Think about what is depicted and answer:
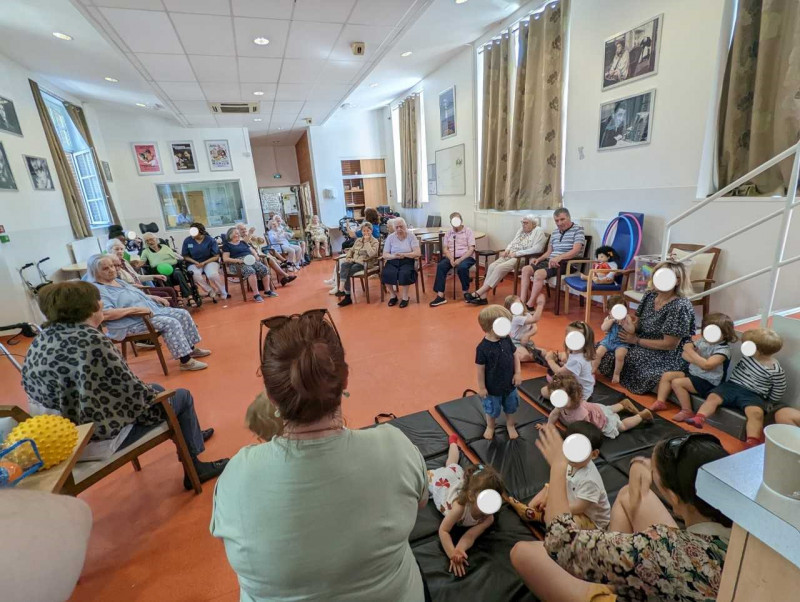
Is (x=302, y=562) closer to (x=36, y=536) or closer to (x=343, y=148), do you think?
(x=36, y=536)

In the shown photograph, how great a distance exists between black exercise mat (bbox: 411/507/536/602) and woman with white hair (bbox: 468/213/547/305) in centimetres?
317

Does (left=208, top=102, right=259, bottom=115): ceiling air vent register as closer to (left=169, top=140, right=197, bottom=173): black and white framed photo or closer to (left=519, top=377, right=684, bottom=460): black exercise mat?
(left=169, top=140, right=197, bottom=173): black and white framed photo

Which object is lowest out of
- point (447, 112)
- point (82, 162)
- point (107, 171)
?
point (107, 171)

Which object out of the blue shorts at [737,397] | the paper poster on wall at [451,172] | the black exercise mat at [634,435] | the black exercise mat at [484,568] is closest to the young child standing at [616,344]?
the black exercise mat at [634,435]

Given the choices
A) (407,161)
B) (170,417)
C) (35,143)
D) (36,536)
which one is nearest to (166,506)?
(170,417)

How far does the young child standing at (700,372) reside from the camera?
213 centimetres

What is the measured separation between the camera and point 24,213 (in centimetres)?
444

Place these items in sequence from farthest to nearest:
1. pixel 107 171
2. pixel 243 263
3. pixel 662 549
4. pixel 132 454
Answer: pixel 107 171 < pixel 243 263 < pixel 132 454 < pixel 662 549

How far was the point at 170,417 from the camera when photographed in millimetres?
1713

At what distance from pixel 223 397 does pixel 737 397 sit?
10.8 ft

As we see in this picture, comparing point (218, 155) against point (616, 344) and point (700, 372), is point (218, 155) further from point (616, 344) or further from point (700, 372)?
point (700, 372)

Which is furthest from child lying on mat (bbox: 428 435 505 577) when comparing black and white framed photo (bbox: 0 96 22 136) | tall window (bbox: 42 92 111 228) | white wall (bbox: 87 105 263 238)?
white wall (bbox: 87 105 263 238)

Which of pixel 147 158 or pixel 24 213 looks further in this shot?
pixel 147 158

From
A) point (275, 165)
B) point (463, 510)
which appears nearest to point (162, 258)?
point (463, 510)
